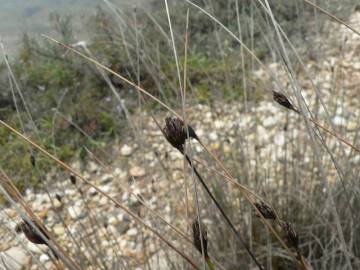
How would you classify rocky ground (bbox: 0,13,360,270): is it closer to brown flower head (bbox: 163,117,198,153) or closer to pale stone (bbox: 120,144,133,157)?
pale stone (bbox: 120,144,133,157)

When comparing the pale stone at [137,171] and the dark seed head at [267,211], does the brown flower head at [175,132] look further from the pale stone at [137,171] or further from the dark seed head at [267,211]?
the pale stone at [137,171]

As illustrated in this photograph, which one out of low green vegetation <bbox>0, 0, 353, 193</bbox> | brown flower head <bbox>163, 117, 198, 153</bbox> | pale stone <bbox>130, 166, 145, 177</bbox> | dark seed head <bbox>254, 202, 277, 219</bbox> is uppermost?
brown flower head <bbox>163, 117, 198, 153</bbox>

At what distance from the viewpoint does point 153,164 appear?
194 centimetres

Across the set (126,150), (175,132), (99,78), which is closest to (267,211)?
(175,132)

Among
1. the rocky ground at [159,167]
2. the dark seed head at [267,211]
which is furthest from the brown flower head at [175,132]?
the rocky ground at [159,167]

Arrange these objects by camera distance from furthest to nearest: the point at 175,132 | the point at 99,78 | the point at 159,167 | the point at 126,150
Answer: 1. the point at 99,78
2. the point at 126,150
3. the point at 159,167
4. the point at 175,132

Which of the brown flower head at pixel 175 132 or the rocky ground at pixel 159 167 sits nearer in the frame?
the brown flower head at pixel 175 132

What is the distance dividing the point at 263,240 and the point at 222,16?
5.21ft

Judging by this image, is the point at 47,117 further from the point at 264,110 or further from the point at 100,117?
the point at 264,110

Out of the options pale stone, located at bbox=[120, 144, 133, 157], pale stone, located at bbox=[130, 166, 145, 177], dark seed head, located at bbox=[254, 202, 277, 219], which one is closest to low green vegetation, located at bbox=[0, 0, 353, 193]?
pale stone, located at bbox=[120, 144, 133, 157]

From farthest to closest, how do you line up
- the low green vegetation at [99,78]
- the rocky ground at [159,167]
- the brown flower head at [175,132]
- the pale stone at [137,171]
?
the low green vegetation at [99,78] < the pale stone at [137,171] < the rocky ground at [159,167] < the brown flower head at [175,132]

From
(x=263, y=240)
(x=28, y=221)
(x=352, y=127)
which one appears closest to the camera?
(x=28, y=221)

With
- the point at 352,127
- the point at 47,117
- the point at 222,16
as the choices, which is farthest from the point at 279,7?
the point at 47,117

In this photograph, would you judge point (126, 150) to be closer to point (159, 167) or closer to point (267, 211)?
point (159, 167)
